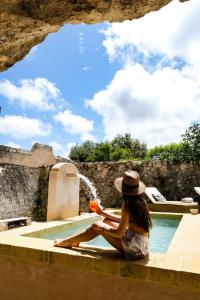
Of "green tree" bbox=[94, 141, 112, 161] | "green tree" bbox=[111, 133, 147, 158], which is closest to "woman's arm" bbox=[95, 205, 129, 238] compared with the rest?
"green tree" bbox=[94, 141, 112, 161]

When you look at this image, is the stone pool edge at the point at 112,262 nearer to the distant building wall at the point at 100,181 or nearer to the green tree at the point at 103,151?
the distant building wall at the point at 100,181

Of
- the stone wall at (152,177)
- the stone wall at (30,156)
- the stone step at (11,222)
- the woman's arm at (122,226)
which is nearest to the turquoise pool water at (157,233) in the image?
the stone step at (11,222)

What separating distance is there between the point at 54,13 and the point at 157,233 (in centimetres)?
504

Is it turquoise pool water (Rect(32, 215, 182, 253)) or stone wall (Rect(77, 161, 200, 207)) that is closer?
turquoise pool water (Rect(32, 215, 182, 253))

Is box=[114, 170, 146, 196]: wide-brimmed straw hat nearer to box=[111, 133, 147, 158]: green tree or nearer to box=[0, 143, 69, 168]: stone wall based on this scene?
box=[0, 143, 69, 168]: stone wall

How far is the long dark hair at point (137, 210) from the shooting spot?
8.97ft

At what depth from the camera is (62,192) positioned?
289 inches

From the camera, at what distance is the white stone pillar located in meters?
6.99

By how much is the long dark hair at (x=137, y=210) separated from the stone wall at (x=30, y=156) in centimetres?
1358

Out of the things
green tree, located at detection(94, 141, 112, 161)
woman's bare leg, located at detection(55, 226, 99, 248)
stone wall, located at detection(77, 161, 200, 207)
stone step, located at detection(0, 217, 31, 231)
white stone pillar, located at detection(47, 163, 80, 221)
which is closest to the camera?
woman's bare leg, located at detection(55, 226, 99, 248)

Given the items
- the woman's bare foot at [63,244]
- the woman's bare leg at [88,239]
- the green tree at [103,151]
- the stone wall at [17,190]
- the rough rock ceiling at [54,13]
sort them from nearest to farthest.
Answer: the woman's bare leg at [88,239] < the woman's bare foot at [63,244] < the rough rock ceiling at [54,13] < the stone wall at [17,190] < the green tree at [103,151]

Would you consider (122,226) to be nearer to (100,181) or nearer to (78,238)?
(78,238)

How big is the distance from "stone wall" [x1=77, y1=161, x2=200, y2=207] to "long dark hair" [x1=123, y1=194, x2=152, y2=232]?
9.70 meters

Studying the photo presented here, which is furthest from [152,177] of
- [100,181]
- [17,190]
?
[17,190]
